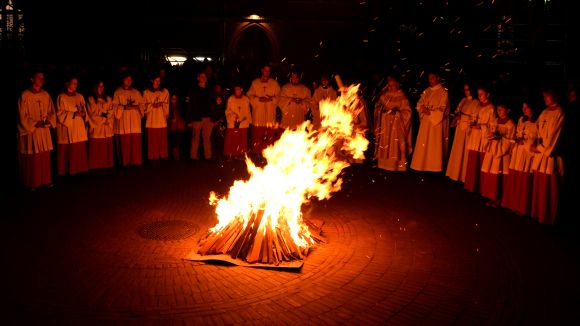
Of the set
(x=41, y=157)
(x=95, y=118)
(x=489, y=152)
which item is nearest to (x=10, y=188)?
(x=41, y=157)

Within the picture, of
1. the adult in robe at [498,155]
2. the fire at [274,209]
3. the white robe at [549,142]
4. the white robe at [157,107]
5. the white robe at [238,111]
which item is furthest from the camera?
the white robe at [238,111]

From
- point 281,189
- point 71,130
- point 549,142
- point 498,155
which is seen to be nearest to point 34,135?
point 71,130

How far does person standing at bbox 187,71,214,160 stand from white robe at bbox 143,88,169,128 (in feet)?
2.00

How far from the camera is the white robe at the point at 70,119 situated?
11641 millimetres

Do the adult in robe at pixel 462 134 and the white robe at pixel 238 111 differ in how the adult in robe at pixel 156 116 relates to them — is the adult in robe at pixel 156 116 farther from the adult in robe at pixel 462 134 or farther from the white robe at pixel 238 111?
the adult in robe at pixel 462 134

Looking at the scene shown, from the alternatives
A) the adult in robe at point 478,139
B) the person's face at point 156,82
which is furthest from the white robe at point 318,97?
the adult in robe at point 478,139

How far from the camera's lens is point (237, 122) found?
14.3 metres

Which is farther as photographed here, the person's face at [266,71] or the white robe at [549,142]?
the person's face at [266,71]

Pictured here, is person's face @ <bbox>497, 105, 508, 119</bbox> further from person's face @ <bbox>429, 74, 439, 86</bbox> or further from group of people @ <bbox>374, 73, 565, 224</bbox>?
person's face @ <bbox>429, 74, 439, 86</bbox>

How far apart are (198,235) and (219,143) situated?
24.0 feet

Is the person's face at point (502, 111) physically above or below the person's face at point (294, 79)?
below

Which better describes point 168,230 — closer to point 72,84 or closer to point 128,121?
point 72,84

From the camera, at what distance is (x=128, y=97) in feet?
43.4

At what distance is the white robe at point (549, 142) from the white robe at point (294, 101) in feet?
22.6
